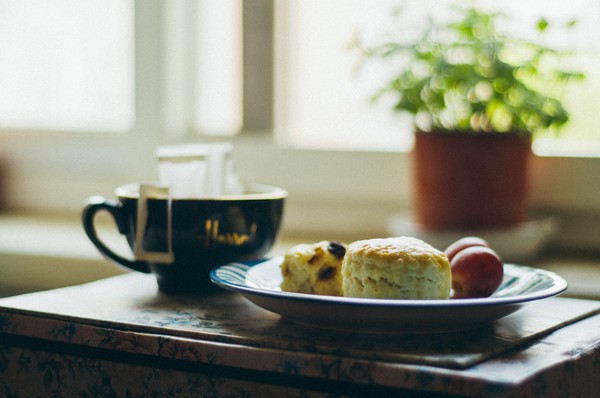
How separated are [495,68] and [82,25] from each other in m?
1.07

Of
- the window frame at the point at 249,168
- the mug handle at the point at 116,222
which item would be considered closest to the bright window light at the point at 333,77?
the window frame at the point at 249,168

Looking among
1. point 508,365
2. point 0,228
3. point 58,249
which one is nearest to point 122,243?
point 58,249

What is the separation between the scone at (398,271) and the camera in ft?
2.13

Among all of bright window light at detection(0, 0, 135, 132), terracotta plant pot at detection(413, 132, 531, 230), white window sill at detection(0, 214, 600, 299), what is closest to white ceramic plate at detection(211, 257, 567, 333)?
terracotta plant pot at detection(413, 132, 531, 230)

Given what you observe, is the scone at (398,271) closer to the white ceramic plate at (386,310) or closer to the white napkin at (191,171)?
the white ceramic plate at (386,310)

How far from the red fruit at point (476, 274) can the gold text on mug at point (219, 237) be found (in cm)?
23

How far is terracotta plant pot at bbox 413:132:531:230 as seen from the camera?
122 cm

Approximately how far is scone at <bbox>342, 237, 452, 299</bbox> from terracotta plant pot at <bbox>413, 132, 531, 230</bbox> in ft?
1.90

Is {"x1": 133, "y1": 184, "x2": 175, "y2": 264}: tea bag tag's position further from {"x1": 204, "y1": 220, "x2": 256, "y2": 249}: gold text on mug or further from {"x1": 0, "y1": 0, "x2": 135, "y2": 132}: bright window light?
{"x1": 0, "y1": 0, "x2": 135, "y2": 132}: bright window light

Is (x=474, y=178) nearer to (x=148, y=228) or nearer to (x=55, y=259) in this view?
(x=148, y=228)

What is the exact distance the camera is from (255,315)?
75cm

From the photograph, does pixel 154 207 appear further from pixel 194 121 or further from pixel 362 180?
pixel 194 121

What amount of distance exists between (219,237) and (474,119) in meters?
0.57

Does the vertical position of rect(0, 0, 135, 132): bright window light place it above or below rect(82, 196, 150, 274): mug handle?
above
